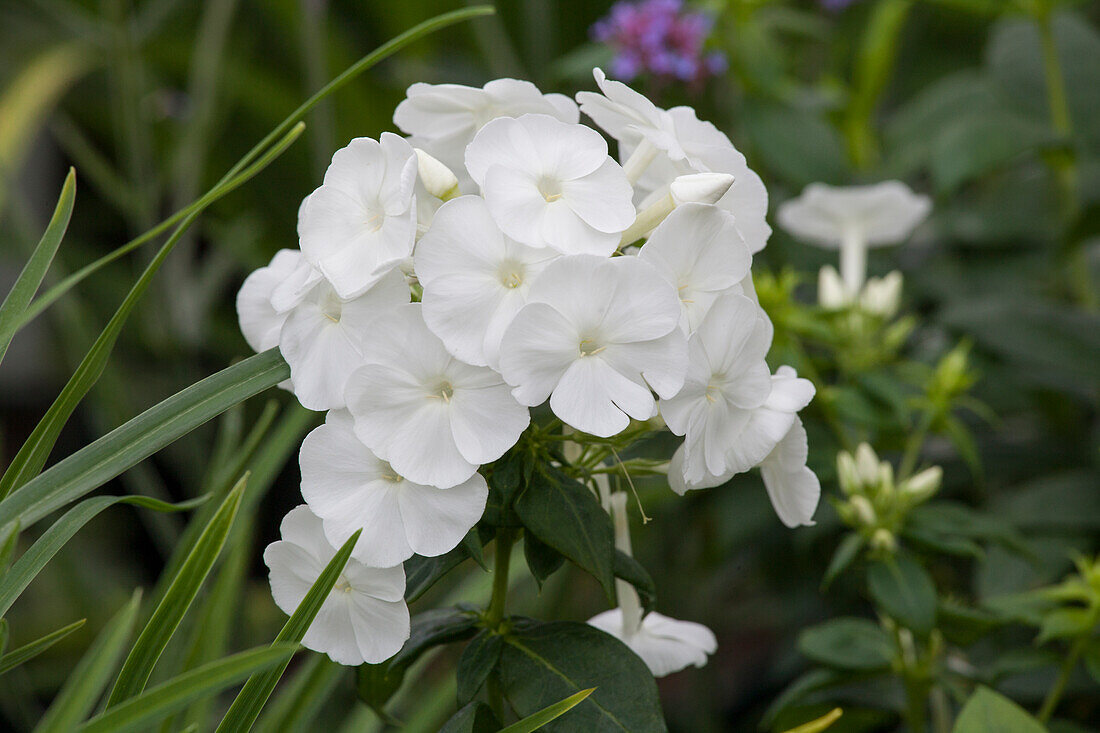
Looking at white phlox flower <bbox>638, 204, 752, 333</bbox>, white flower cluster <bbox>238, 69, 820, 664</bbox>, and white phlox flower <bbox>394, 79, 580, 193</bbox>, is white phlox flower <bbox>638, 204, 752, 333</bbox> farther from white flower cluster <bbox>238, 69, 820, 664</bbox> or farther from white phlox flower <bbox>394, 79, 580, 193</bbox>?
white phlox flower <bbox>394, 79, 580, 193</bbox>

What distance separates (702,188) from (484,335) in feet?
0.37

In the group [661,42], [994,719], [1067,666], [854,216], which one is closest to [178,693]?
[994,719]

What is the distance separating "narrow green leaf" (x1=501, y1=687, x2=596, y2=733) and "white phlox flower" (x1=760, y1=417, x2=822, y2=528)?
0.13m

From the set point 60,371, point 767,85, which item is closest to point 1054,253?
point 767,85

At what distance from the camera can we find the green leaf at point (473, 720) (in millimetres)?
444

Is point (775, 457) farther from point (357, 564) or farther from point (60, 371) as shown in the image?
point (60, 371)

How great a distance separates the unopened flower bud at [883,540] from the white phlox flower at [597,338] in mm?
369

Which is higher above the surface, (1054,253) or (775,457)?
(775,457)

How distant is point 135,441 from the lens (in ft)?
1.37

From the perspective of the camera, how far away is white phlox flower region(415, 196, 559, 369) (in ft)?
1.25

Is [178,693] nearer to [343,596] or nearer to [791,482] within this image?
[343,596]

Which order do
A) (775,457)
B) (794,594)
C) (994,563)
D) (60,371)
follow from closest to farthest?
(775,457)
(994,563)
(794,594)
(60,371)

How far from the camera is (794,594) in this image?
1.08 meters

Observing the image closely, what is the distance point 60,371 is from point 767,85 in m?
1.72
